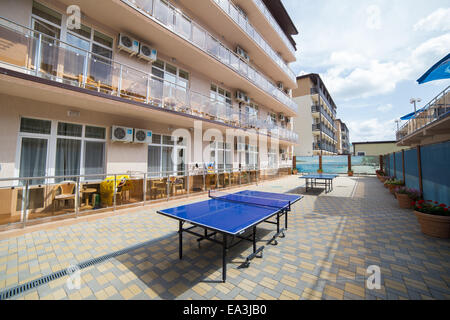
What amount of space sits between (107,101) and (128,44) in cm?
329

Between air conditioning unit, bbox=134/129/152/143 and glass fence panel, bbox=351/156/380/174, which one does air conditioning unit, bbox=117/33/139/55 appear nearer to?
air conditioning unit, bbox=134/129/152/143

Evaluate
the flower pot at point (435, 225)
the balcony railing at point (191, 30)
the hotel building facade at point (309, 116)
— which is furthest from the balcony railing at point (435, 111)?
the hotel building facade at point (309, 116)

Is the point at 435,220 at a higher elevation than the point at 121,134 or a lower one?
lower

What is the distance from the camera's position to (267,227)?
4.88 metres

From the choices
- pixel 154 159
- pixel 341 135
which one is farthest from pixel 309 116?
pixel 341 135

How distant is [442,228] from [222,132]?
411 inches

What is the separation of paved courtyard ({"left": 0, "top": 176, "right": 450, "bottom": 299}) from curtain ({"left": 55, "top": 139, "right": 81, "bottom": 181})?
8.59 ft

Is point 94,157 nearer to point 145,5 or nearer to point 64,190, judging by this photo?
point 64,190

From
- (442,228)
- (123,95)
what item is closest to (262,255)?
(442,228)

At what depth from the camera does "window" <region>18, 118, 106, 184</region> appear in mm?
5719

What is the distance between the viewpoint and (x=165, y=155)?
378 inches

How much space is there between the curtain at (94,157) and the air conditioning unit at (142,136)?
49.2 inches

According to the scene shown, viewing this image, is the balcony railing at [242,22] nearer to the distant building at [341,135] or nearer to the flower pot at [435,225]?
the flower pot at [435,225]

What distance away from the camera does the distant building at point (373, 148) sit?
41.9m
